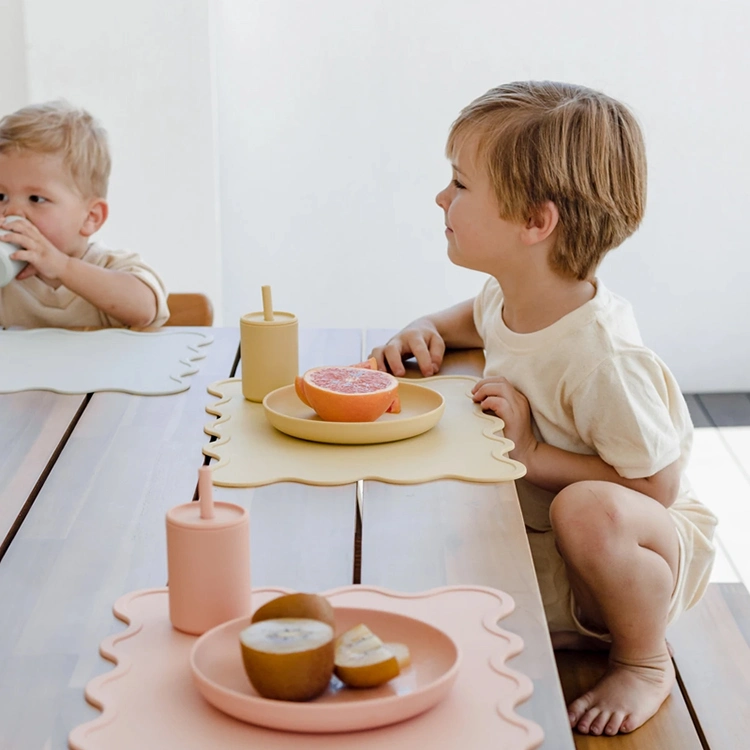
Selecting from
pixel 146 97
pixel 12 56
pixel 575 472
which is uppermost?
pixel 12 56

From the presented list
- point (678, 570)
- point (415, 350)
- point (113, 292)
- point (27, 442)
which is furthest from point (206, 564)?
point (113, 292)

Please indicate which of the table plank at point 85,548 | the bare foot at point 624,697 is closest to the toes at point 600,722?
the bare foot at point 624,697

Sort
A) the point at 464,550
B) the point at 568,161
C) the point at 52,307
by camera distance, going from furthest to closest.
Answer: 1. the point at 52,307
2. the point at 568,161
3. the point at 464,550

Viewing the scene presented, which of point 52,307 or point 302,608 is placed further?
point 52,307

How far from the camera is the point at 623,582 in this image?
137cm

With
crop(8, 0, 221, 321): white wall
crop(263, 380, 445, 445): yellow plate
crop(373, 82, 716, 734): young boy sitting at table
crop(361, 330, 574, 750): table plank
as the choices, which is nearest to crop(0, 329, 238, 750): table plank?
crop(263, 380, 445, 445): yellow plate

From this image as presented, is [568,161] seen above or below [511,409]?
above

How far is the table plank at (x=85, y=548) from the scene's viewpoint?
78 cm

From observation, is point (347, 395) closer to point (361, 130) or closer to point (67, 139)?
point (67, 139)

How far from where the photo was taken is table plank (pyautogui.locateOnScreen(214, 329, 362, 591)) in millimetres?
969

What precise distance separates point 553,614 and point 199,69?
2.54 metres

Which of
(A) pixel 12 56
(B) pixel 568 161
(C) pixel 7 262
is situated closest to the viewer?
(B) pixel 568 161

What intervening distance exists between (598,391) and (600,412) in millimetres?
31

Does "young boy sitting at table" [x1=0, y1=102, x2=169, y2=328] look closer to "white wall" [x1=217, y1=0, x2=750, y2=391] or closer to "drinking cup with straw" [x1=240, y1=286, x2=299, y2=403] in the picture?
"drinking cup with straw" [x1=240, y1=286, x2=299, y2=403]
